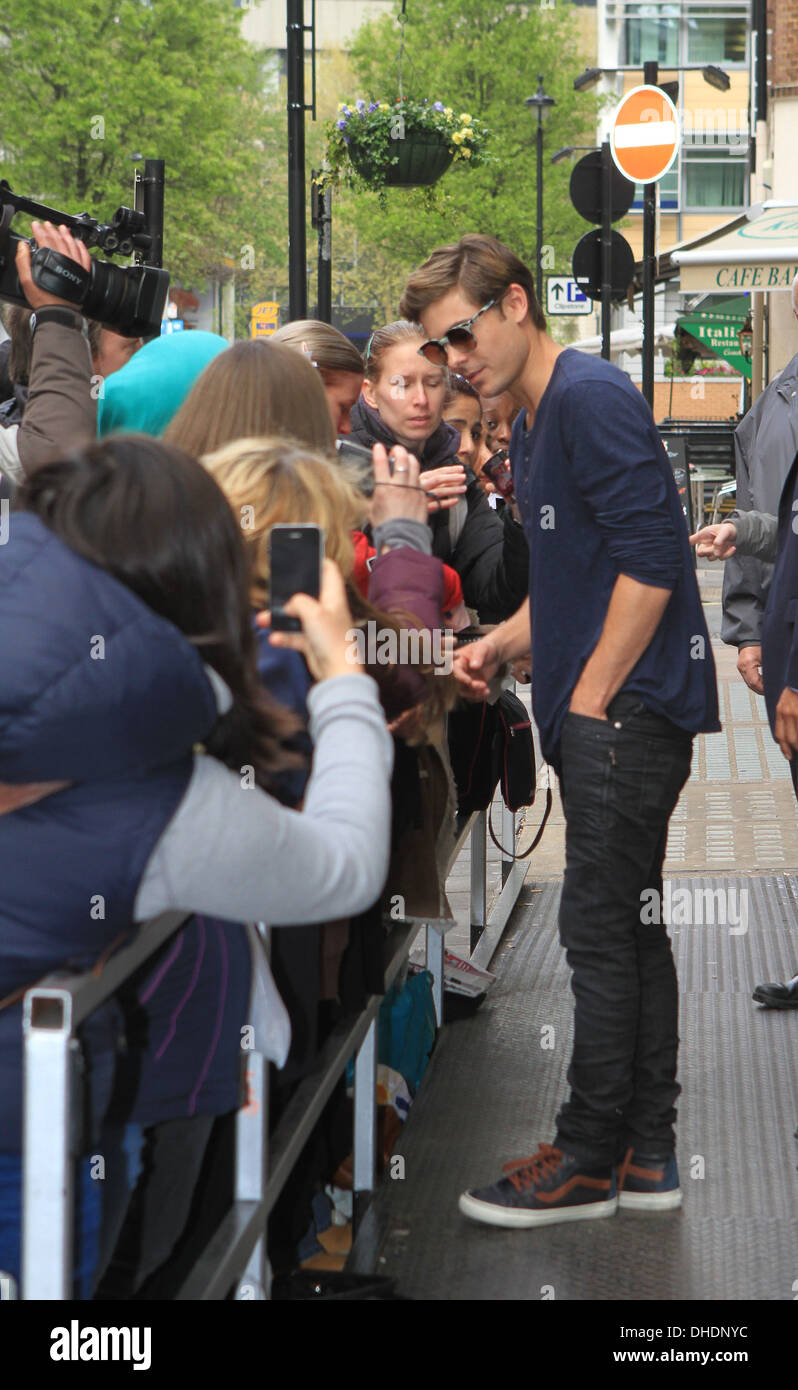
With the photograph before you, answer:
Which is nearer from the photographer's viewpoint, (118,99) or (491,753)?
(491,753)

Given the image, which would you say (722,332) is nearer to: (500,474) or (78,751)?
(500,474)

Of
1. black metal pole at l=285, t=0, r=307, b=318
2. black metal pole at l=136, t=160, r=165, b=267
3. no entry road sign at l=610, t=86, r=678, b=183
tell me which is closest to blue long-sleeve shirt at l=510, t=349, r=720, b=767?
black metal pole at l=136, t=160, r=165, b=267

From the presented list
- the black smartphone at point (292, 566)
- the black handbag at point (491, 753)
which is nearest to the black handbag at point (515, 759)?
the black handbag at point (491, 753)

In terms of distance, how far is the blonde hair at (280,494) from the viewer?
2.46 meters

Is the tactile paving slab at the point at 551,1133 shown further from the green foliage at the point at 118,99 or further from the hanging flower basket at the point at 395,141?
the green foliage at the point at 118,99

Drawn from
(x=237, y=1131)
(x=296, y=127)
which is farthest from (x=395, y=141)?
(x=237, y=1131)

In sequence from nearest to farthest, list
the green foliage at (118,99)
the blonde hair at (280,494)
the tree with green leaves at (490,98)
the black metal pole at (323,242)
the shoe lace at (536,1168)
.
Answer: the blonde hair at (280,494) → the shoe lace at (536,1168) → the black metal pole at (323,242) → the green foliage at (118,99) → the tree with green leaves at (490,98)

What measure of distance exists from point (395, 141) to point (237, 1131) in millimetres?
10361

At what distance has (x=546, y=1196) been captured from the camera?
3391mm

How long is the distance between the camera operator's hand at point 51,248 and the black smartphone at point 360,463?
0.80 metres

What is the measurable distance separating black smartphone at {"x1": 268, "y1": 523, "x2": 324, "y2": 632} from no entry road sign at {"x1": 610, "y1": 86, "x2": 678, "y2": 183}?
472 inches

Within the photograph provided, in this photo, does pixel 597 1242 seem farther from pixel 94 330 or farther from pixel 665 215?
pixel 665 215
